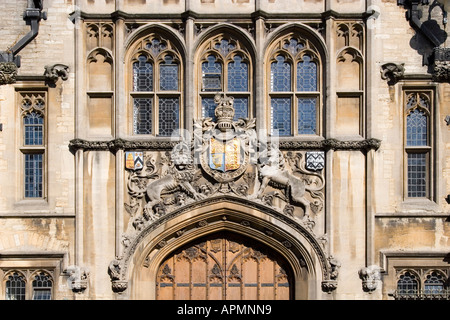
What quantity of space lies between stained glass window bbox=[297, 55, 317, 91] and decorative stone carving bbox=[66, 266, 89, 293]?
6.29 metres

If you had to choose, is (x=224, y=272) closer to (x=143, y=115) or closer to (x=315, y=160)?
(x=315, y=160)

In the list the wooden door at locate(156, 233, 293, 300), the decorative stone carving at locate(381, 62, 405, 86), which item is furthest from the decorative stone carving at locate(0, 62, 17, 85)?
the decorative stone carving at locate(381, 62, 405, 86)

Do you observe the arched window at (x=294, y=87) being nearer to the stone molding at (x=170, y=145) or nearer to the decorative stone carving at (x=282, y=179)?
the stone molding at (x=170, y=145)

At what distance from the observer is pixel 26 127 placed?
914 inches

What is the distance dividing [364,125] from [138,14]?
5.64m

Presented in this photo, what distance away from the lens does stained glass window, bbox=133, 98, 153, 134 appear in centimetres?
2320

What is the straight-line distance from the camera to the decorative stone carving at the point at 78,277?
73.8ft

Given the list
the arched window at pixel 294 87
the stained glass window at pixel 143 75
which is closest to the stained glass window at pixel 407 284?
the arched window at pixel 294 87

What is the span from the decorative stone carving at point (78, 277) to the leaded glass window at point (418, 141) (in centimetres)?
742

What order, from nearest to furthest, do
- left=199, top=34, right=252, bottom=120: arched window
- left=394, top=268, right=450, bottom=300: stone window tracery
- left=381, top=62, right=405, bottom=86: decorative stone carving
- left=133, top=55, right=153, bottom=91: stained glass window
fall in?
left=394, top=268, right=450, bottom=300: stone window tracery → left=381, top=62, right=405, bottom=86: decorative stone carving → left=199, top=34, right=252, bottom=120: arched window → left=133, top=55, right=153, bottom=91: stained glass window

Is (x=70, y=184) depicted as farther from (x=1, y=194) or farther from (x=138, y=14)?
(x=138, y=14)

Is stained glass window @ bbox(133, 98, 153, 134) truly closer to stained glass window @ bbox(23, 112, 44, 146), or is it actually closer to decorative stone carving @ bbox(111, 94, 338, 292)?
decorative stone carving @ bbox(111, 94, 338, 292)

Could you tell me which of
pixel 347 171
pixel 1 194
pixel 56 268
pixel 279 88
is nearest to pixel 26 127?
pixel 1 194

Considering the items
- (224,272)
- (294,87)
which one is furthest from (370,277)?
(294,87)
